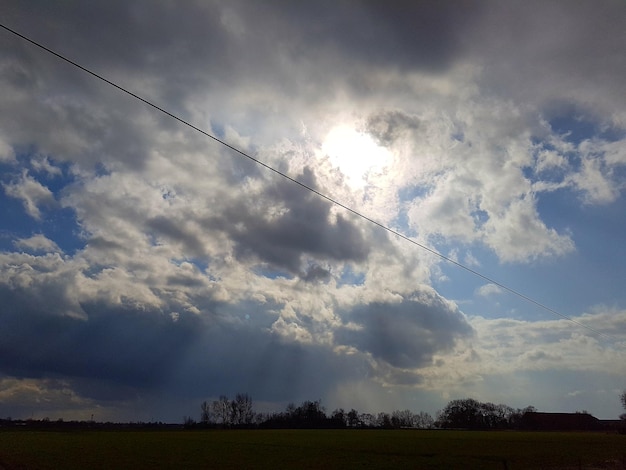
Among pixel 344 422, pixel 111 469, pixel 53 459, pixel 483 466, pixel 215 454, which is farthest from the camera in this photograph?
pixel 344 422

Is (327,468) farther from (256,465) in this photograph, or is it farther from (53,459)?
(53,459)

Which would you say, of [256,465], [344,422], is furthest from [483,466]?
[344,422]

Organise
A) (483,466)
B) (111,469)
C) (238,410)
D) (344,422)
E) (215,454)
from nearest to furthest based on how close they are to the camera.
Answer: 1. (111,469)
2. (483,466)
3. (215,454)
4. (344,422)
5. (238,410)

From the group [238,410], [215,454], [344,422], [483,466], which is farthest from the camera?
[238,410]

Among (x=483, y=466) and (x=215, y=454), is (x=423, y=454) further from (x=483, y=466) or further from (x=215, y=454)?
(x=215, y=454)

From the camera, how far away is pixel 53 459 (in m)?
47.0

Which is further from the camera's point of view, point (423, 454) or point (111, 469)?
point (423, 454)

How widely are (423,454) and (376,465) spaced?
12.8 m

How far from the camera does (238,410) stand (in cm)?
19050

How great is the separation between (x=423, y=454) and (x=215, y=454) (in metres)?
22.0

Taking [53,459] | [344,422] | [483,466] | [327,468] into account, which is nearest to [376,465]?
[327,468]

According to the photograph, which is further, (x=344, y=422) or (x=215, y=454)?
(x=344, y=422)

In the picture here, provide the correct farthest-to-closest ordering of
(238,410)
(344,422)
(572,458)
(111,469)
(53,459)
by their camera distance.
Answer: (238,410)
(344,422)
(572,458)
(53,459)
(111,469)

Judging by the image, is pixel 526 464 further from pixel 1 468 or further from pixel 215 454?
pixel 1 468
